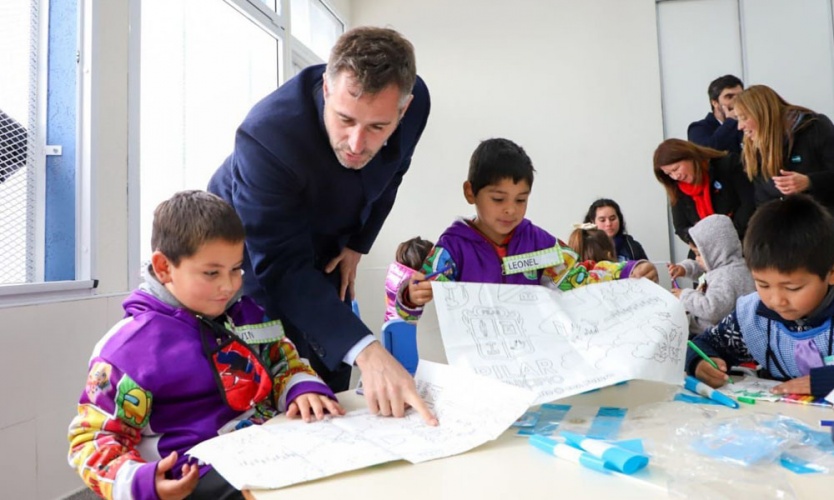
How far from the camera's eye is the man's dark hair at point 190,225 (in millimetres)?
949

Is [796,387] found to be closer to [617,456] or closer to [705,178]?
[617,456]

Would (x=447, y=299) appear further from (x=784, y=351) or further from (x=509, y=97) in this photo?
(x=509, y=97)

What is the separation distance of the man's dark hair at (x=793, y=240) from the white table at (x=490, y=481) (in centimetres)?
62

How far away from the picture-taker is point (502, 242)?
1.47 m

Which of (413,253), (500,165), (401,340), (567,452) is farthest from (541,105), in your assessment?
(567,452)

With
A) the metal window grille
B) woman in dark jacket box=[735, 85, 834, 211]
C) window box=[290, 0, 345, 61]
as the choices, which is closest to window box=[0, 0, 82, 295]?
the metal window grille

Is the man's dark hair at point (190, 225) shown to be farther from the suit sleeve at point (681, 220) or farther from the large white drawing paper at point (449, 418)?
the suit sleeve at point (681, 220)

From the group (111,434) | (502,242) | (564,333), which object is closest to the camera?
(111,434)

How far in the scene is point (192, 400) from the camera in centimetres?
86

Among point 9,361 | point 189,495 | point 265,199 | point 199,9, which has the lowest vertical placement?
point 189,495

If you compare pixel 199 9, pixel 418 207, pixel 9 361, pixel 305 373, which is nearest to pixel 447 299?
pixel 305 373

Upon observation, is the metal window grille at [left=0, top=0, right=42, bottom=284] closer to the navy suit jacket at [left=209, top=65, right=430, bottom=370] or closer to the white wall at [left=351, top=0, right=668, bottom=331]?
the navy suit jacket at [left=209, top=65, right=430, bottom=370]

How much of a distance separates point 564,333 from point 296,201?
1.69ft

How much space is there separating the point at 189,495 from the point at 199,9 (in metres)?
2.21
